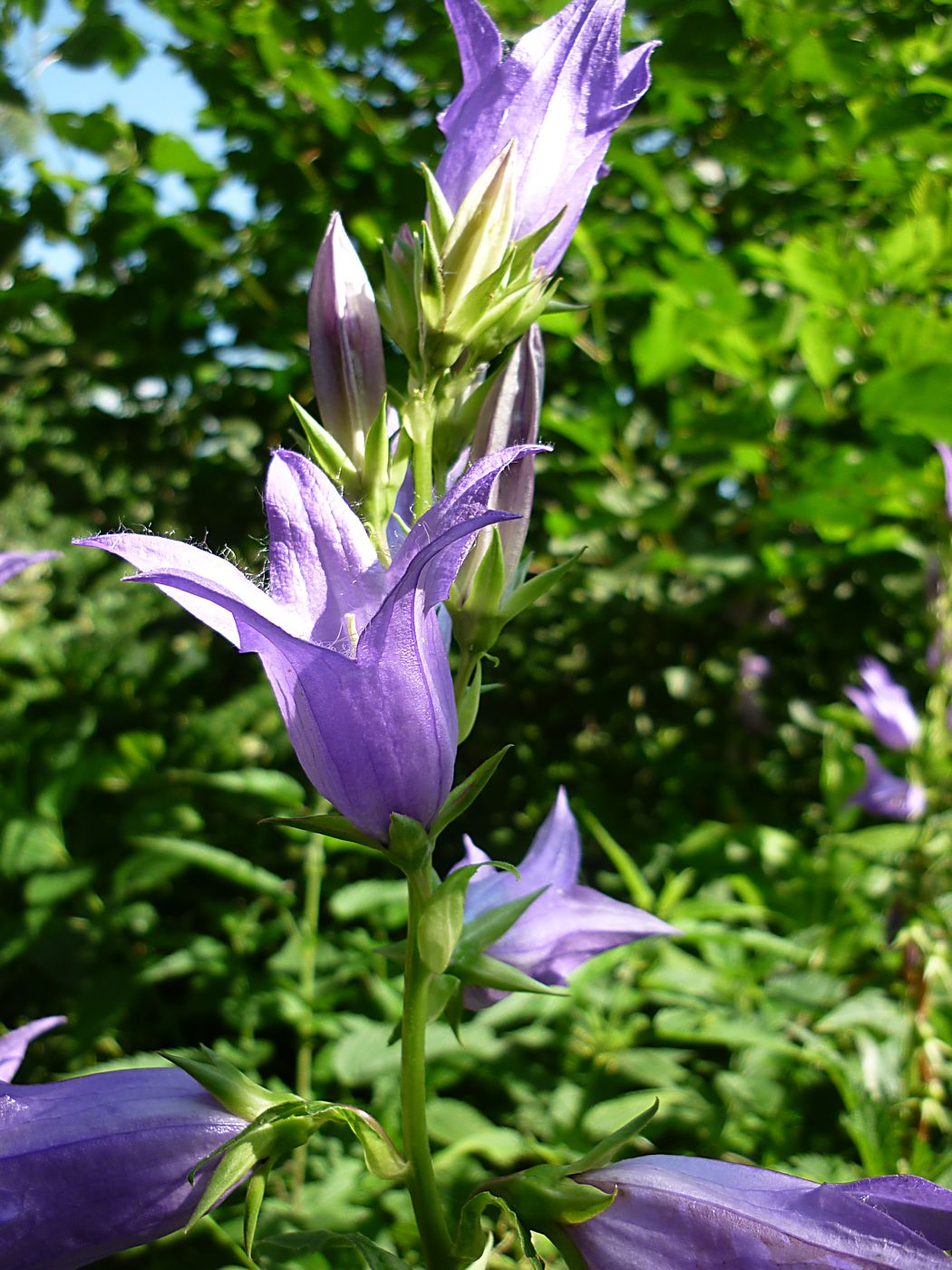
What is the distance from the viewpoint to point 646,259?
2246 millimetres

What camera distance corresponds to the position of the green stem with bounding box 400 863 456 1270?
2.53 ft

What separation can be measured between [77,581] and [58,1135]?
2.37m

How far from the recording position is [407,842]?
697 mm

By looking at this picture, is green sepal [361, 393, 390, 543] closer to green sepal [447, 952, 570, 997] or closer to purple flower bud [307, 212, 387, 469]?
purple flower bud [307, 212, 387, 469]

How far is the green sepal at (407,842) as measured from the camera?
2.26 feet

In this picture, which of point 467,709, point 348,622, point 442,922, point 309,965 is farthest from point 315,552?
point 309,965

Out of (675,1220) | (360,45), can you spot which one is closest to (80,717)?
(360,45)

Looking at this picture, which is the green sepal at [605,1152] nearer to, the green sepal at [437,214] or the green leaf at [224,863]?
the green sepal at [437,214]

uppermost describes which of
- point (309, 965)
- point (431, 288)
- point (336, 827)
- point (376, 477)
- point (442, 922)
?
point (431, 288)

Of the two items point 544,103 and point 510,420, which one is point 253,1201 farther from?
point 544,103

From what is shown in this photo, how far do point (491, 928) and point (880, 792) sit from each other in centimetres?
162

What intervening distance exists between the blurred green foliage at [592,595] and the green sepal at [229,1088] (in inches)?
24.6

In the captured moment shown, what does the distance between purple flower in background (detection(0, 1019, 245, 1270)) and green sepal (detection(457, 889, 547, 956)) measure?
227mm

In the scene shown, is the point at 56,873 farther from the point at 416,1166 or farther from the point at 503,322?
the point at 503,322
